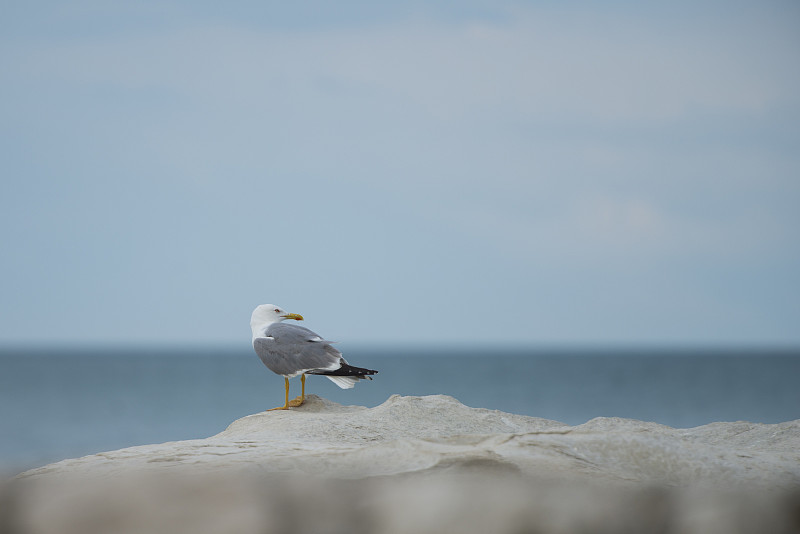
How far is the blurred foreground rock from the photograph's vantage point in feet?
6.98

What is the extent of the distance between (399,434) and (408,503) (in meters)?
2.86

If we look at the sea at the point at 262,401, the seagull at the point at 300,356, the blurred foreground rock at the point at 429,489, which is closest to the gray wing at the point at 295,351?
the seagull at the point at 300,356

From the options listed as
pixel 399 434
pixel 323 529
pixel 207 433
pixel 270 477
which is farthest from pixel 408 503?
pixel 207 433

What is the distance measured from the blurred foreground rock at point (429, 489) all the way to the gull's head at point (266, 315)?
3522mm

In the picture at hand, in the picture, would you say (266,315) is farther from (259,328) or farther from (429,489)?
(429,489)

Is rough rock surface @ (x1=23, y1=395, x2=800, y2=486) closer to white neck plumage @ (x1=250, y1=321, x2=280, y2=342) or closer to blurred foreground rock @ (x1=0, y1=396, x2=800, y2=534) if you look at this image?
blurred foreground rock @ (x1=0, y1=396, x2=800, y2=534)

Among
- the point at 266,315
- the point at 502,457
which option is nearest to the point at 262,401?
the point at 266,315

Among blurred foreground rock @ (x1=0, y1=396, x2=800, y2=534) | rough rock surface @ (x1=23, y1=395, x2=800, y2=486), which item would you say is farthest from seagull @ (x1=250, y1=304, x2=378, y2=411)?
blurred foreground rock @ (x1=0, y1=396, x2=800, y2=534)

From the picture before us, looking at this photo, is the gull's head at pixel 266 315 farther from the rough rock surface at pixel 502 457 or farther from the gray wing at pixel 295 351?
the rough rock surface at pixel 502 457

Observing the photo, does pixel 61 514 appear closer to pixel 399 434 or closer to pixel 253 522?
pixel 253 522

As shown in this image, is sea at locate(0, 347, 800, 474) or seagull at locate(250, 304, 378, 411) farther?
sea at locate(0, 347, 800, 474)

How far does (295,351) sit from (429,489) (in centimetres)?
449

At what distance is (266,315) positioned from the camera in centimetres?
708

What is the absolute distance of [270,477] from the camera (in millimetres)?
2650
